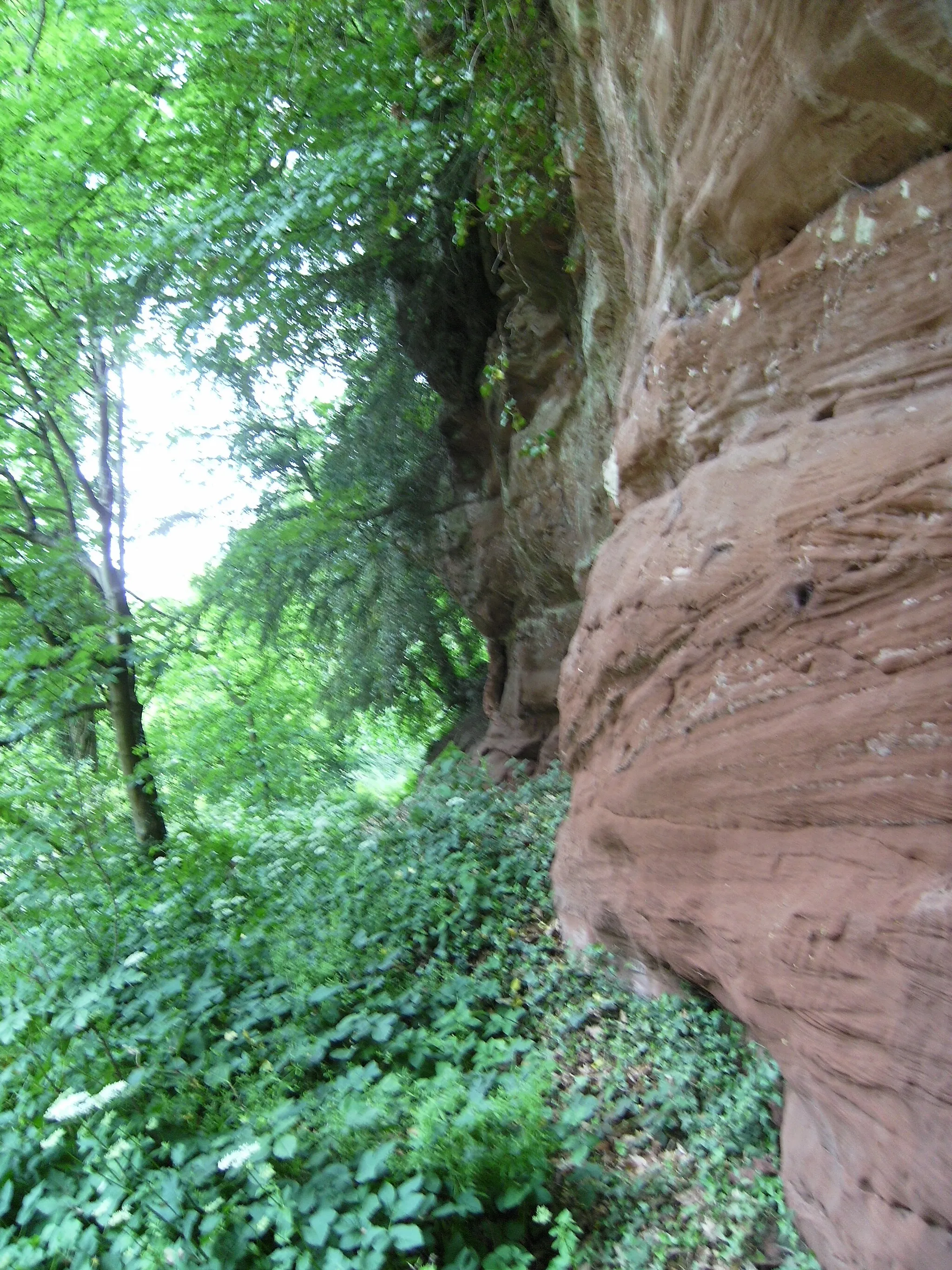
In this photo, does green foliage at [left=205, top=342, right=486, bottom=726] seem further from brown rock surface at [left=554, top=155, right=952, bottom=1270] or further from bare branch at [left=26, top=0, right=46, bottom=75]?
brown rock surface at [left=554, top=155, right=952, bottom=1270]

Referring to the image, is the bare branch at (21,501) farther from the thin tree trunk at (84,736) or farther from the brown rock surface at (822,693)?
the brown rock surface at (822,693)

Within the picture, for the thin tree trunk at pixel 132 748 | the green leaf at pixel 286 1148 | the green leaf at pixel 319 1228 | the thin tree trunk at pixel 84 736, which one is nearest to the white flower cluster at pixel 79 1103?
the green leaf at pixel 286 1148

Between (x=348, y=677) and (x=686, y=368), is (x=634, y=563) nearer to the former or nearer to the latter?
(x=686, y=368)

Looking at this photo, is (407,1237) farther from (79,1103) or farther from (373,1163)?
(79,1103)

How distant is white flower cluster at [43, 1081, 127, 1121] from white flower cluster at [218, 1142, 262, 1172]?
0.52 m

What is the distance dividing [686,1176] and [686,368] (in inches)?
136

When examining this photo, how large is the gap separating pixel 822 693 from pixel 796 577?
437 millimetres

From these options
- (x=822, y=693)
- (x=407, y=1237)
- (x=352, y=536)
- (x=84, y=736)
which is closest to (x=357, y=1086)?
(x=407, y=1237)

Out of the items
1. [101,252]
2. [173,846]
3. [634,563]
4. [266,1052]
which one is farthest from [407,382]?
[266,1052]

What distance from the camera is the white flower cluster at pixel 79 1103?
279cm

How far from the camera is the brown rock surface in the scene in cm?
232

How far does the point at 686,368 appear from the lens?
359 cm

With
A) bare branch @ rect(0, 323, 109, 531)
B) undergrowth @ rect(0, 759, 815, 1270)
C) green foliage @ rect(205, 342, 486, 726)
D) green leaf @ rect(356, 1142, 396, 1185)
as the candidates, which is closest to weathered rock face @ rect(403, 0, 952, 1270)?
undergrowth @ rect(0, 759, 815, 1270)

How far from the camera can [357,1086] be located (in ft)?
11.9
